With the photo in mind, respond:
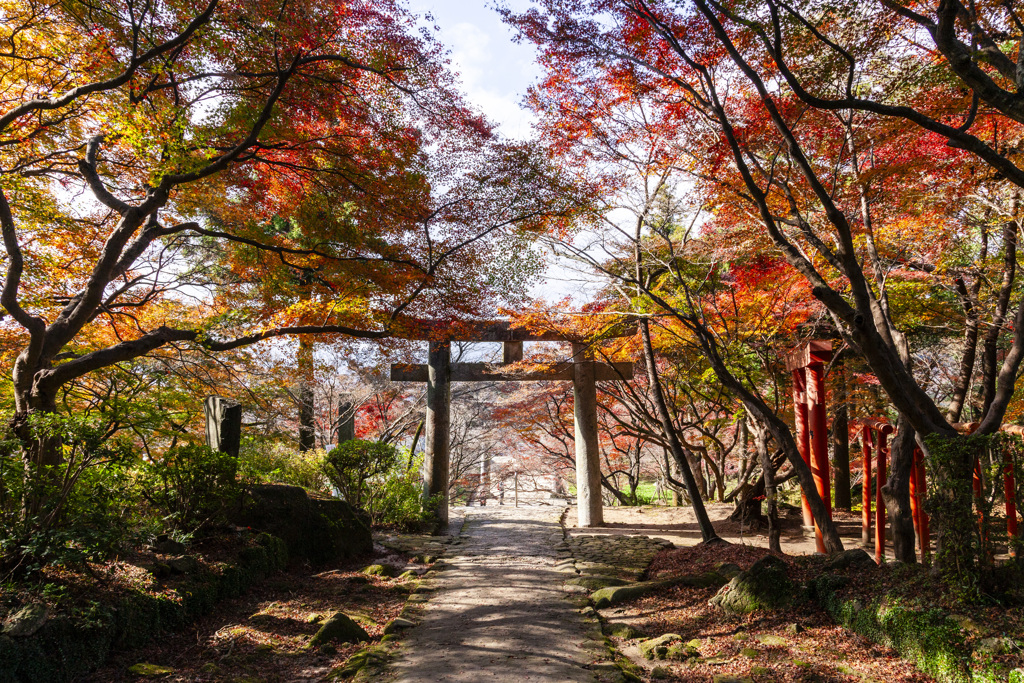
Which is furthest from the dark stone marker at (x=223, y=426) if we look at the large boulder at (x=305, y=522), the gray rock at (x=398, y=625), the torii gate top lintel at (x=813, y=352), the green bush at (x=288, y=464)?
the torii gate top lintel at (x=813, y=352)

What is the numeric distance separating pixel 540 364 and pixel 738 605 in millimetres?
6381

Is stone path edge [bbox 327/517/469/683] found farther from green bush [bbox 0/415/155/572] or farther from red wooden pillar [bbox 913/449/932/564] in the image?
red wooden pillar [bbox 913/449/932/564]

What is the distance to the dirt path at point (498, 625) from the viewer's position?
4086 mm

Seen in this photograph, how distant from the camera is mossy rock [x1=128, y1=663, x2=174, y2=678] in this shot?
12.6ft

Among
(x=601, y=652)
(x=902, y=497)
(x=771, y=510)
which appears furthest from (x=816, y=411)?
(x=601, y=652)

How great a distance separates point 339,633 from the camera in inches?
191

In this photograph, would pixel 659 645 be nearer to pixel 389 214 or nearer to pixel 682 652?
pixel 682 652

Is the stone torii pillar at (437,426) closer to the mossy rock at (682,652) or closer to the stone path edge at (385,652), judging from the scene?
the stone path edge at (385,652)

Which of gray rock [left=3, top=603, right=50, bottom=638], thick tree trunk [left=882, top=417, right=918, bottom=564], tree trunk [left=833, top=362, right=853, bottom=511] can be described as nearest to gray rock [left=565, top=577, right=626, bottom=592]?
thick tree trunk [left=882, top=417, right=918, bottom=564]

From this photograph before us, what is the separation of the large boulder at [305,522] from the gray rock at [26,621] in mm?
3337

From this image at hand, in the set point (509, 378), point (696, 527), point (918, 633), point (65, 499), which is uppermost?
point (509, 378)

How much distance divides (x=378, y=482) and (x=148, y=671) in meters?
7.02

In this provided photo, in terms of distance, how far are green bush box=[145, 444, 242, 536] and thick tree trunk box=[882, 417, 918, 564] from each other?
6.73 metres

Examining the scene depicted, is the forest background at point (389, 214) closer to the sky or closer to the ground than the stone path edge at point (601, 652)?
closer to the sky
